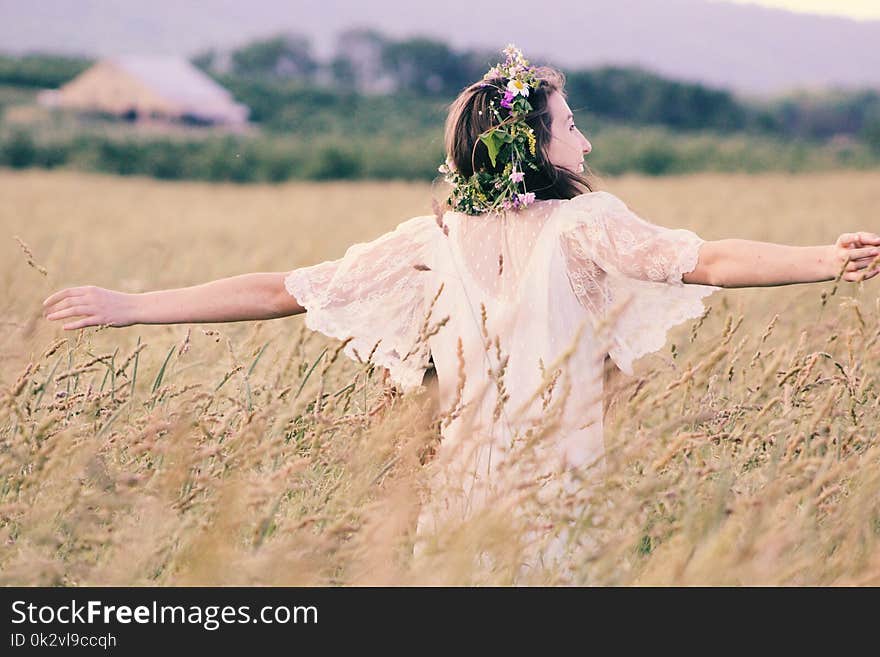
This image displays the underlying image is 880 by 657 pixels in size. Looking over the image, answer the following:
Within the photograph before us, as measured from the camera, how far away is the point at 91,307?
2879 millimetres

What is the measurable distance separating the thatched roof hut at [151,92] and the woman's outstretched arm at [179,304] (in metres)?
45.4

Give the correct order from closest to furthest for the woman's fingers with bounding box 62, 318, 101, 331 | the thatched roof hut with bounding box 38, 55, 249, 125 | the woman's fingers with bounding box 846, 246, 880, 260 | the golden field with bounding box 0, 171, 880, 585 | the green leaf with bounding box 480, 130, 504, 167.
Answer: the golden field with bounding box 0, 171, 880, 585
the woman's fingers with bounding box 846, 246, 880, 260
the woman's fingers with bounding box 62, 318, 101, 331
the green leaf with bounding box 480, 130, 504, 167
the thatched roof hut with bounding box 38, 55, 249, 125

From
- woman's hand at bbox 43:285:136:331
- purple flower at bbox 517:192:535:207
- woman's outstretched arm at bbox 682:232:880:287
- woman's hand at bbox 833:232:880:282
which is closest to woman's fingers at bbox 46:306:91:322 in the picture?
woman's hand at bbox 43:285:136:331

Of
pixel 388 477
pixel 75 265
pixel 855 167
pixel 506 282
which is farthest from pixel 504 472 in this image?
pixel 855 167

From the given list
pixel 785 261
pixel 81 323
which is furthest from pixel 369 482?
pixel 785 261

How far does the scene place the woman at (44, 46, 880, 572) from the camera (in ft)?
9.45

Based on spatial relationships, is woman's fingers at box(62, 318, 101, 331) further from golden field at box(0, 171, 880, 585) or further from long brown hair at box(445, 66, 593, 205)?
long brown hair at box(445, 66, 593, 205)

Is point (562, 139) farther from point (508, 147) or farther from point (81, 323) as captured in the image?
point (81, 323)

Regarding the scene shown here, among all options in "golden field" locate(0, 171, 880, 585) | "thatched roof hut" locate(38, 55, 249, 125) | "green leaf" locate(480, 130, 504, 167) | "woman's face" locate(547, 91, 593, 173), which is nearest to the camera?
"golden field" locate(0, 171, 880, 585)

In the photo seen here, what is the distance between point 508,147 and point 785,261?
32.3 inches

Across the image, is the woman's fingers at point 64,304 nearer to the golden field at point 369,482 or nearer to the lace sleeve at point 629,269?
the golden field at point 369,482

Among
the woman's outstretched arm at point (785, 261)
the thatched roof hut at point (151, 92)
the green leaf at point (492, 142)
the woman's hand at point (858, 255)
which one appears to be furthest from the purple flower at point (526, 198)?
the thatched roof hut at point (151, 92)

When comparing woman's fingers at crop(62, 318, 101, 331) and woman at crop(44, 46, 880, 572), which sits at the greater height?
woman at crop(44, 46, 880, 572)

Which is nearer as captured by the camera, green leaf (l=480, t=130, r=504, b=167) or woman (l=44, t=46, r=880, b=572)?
woman (l=44, t=46, r=880, b=572)
